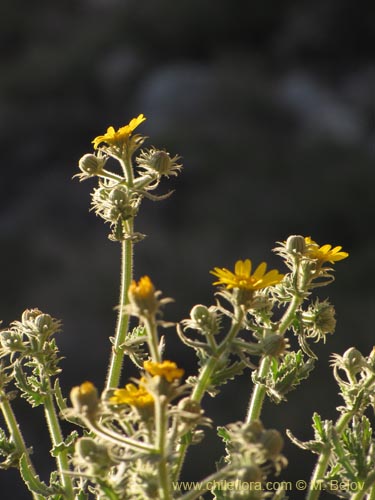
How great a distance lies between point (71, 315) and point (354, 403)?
2.33 m

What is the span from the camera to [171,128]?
3697 millimetres

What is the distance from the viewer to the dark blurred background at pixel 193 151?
Result: 2986 millimetres

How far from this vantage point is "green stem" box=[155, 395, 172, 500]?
1.88ft

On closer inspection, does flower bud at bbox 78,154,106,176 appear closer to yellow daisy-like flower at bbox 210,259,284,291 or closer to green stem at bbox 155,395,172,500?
yellow daisy-like flower at bbox 210,259,284,291

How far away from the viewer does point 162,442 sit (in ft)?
1.93

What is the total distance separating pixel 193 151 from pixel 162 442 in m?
3.09

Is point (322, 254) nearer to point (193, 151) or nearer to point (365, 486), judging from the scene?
point (365, 486)

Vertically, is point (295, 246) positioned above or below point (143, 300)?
above

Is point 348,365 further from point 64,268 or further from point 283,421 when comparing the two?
point 64,268

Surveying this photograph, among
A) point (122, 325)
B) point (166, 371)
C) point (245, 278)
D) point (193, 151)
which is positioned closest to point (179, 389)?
point (166, 371)

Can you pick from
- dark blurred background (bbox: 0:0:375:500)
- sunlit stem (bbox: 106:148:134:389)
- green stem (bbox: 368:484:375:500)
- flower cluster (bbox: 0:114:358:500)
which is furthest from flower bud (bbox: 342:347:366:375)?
dark blurred background (bbox: 0:0:375:500)

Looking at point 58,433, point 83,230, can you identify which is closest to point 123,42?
point 83,230

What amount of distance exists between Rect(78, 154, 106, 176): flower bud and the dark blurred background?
1.77 metres

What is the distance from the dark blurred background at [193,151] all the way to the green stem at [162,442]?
1919 millimetres
